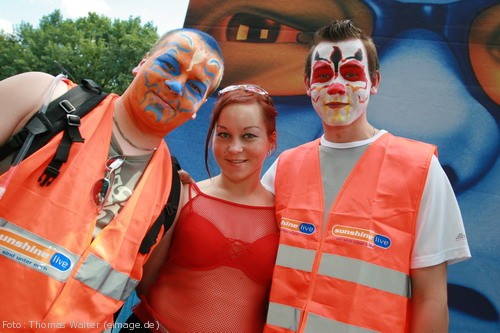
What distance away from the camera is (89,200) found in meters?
1.76

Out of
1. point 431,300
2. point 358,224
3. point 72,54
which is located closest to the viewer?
point 431,300

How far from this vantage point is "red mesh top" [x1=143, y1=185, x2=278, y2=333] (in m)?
2.00

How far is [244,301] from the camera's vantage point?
2.04 metres

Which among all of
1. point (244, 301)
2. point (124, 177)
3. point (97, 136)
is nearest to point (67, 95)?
point (97, 136)

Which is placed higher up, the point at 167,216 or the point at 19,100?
the point at 19,100

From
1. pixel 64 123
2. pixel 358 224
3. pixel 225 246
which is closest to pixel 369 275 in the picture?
pixel 358 224

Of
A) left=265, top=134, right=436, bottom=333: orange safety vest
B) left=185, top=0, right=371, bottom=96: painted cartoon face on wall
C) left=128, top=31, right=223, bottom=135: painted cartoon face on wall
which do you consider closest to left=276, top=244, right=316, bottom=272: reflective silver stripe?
left=265, top=134, right=436, bottom=333: orange safety vest

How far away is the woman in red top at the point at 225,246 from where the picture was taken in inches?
79.2

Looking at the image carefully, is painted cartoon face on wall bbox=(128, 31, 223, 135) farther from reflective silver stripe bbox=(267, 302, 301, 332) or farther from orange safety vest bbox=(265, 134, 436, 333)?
reflective silver stripe bbox=(267, 302, 301, 332)

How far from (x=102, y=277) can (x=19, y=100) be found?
2.69 feet

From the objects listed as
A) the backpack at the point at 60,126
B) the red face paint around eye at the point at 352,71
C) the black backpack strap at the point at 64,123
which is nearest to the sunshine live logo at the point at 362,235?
the red face paint around eye at the point at 352,71

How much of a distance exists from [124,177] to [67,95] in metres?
0.46

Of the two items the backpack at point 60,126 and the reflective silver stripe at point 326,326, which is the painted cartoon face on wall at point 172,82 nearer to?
the backpack at point 60,126

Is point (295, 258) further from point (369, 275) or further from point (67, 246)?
point (67, 246)
